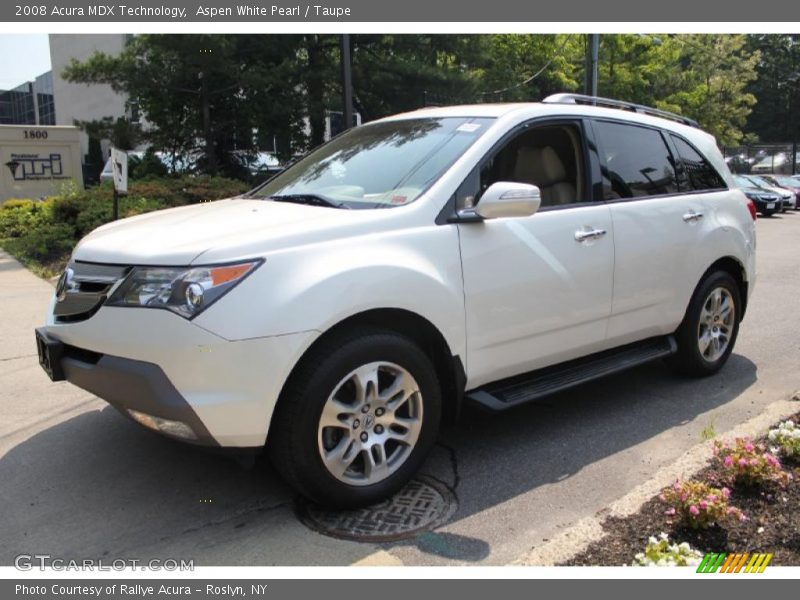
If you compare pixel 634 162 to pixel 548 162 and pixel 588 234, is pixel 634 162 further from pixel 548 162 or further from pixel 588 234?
pixel 588 234

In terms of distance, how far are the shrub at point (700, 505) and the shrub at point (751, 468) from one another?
0.72 feet

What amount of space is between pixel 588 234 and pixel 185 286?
230cm

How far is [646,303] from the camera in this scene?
4535mm

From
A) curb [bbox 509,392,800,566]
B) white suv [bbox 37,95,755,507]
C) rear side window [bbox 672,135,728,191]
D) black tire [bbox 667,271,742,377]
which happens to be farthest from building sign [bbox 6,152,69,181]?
curb [bbox 509,392,800,566]

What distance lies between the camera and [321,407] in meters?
3.08

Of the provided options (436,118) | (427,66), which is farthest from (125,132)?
(436,118)

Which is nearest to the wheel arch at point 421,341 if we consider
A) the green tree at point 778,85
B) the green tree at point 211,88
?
the green tree at point 211,88

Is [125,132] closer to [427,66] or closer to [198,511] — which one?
[427,66]

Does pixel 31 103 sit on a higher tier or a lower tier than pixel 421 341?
higher

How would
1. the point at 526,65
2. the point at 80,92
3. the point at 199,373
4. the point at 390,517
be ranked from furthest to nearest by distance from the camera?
the point at 80,92, the point at 526,65, the point at 390,517, the point at 199,373

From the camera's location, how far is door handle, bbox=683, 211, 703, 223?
4.79 meters
